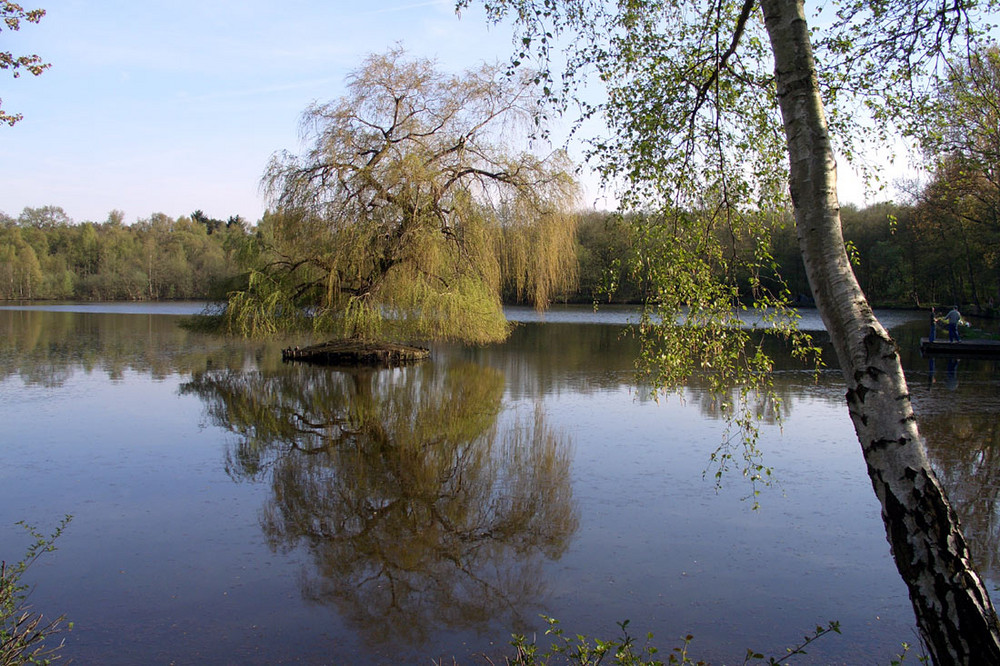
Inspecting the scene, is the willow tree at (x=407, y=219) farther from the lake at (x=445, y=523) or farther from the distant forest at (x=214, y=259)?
the distant forest at (x=214, y=259)

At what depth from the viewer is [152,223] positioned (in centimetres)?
8144

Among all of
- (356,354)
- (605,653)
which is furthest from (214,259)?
(605,653)

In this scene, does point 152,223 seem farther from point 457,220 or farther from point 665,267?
point 665,267

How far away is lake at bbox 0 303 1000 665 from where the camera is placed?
4.59m

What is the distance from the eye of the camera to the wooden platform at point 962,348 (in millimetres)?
20094

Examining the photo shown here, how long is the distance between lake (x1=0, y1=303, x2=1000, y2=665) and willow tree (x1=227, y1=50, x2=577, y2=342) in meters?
5.37

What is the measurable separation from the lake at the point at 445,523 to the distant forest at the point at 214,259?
2184 centimetres

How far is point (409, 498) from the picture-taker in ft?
23.4

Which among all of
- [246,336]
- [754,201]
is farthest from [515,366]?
[754,201]

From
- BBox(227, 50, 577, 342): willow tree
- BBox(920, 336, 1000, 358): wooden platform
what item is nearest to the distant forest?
BBox(920, 336, 1000, 358): wooden platform

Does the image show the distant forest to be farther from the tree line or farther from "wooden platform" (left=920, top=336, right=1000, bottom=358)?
"wooden platform" (left=920, top=336, right=1000, bottom=358)

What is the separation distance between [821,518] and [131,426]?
879cm

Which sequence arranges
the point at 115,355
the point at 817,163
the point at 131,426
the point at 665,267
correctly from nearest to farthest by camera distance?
1. the point at 817,163
2. the point at 665,267
3. the point at 131,426
4. the point at 115,355

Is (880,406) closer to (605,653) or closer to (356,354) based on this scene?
(605,653)
